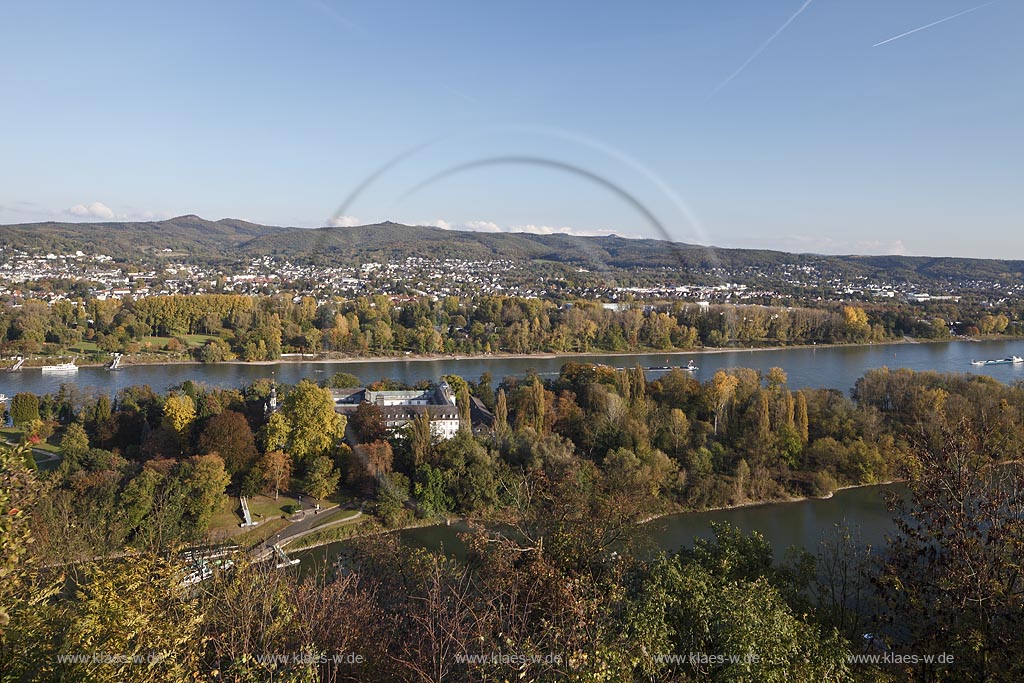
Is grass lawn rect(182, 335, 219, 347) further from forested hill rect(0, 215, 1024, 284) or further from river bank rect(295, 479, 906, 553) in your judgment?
river bank rect(295, 479, 906, 553)

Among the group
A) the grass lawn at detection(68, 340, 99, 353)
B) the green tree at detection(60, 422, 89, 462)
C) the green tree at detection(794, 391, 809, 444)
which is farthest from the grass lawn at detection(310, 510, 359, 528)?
the grass lawn at detection(68, 340, 99, 353)

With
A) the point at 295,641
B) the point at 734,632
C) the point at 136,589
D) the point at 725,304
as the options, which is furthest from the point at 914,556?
the point at 725,304

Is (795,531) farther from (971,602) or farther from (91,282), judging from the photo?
(91,282)

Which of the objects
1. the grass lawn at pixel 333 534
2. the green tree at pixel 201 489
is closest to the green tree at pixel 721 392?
the grass lawn at pixel 333 534

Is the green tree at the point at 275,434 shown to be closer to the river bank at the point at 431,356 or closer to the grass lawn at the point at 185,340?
the river bank at the point at 431,356

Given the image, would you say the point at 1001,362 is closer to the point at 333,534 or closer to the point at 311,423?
the point at 311,423

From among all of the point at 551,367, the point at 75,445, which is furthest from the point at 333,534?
the point at 551,367
